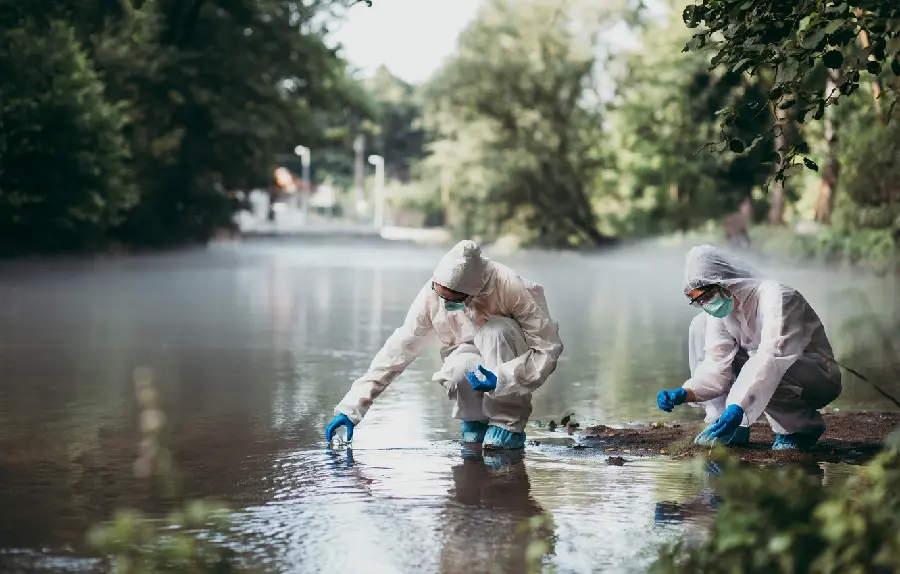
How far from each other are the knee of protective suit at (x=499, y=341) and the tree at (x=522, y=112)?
151ft

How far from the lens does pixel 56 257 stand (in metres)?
41.3

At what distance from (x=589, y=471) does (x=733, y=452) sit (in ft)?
2.98

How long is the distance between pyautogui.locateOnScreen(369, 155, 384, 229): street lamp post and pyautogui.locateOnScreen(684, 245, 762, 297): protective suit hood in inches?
4372

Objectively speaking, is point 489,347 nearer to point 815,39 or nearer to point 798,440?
point 798,440

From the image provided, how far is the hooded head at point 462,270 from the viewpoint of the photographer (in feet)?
26.4

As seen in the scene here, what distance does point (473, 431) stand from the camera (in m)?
8.82

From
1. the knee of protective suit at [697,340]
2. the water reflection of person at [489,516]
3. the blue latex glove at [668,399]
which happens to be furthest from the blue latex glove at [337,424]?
the knee of protective suit at [697,340]

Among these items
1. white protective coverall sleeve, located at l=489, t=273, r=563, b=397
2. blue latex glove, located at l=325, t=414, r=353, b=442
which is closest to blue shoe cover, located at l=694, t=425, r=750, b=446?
white protective coverall sleeve, located at l=489, t=273, r=563, b=397

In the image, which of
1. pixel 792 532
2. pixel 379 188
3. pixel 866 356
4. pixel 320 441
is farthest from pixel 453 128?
pixel 379 188

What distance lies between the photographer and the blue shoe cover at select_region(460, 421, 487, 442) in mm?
8797

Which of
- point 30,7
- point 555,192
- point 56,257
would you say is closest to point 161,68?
point 56,257

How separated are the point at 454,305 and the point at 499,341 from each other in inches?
13.5

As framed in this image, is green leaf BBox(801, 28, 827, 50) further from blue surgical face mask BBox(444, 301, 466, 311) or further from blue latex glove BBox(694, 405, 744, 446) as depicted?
blue surgical face mask BBox(444, 301, 466, 311)

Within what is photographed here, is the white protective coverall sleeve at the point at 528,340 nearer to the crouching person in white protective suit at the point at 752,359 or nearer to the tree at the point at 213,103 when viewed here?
the crouching person in white protective suit at the point at 752,359
